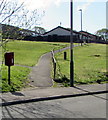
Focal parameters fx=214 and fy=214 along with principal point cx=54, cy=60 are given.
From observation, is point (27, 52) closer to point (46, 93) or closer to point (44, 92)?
point (44, 92)

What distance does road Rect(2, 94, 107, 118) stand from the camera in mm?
5824

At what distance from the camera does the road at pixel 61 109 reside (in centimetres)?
582

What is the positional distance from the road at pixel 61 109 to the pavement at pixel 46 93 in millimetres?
232

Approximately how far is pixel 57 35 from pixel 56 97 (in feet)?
194

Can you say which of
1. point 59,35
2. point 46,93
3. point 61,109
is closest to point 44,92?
point 46,93

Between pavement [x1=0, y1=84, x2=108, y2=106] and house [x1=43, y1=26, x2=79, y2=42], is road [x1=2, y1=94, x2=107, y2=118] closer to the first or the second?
pavement [x1=0, y1=84, x2=108, y2=106]

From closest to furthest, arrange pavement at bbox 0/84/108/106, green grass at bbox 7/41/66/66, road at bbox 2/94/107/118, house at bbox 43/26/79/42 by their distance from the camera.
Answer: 1. road at bbox 2/94/107/118
2. pavement at bbox 0/84/108/106
3. green grass at bbox 7/41/66/66
4. house at bbox 43/26/79/42

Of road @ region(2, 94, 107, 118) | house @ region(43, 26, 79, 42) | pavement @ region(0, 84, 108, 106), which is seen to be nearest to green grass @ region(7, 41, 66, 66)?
pavement @ region(0, 84, 108, 106)

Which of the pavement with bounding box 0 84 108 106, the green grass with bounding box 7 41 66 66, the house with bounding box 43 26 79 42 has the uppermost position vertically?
the house with bounding box 43 26 79 42

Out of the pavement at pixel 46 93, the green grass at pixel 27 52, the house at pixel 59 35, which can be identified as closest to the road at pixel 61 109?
the pavement at pixel 46 93

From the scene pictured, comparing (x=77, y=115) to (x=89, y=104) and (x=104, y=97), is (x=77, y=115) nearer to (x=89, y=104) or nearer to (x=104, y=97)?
(x=89, y=104)

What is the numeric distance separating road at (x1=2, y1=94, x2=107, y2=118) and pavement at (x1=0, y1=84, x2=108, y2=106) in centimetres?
23

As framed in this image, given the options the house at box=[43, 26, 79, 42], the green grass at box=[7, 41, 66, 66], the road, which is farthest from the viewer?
the house at box=[43, 26, 79, 42]

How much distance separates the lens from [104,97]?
25.6 feet
